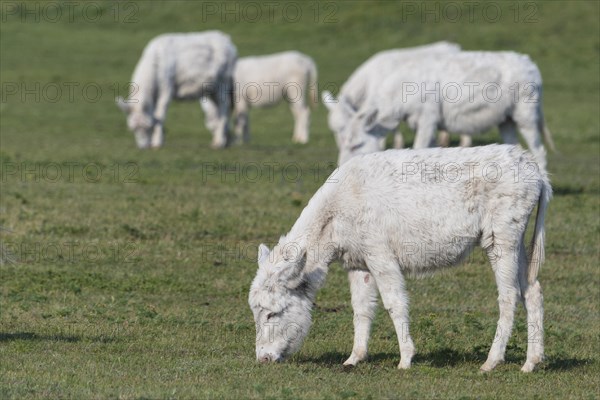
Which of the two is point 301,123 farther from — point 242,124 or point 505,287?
point 505,287

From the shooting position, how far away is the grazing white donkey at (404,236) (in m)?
10.0

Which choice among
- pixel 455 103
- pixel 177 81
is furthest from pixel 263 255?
pixel 177 81

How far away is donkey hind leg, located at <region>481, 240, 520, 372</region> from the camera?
33.1 feet

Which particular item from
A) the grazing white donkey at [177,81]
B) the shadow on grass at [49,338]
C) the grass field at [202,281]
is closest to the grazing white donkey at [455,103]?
the grass field at [202,281]


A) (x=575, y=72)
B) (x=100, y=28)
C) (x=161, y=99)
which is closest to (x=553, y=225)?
(x=161, y=99)

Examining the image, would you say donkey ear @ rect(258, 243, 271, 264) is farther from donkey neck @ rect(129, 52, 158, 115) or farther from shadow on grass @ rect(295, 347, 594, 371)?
donkey neck @ rect(129, 52, 158, 115)

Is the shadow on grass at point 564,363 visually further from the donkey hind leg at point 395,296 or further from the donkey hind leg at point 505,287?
the donkey hind leg at point 395,296

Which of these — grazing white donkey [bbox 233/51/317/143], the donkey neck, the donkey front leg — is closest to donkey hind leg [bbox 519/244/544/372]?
the donkey front leg

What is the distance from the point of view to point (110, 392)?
337 inches

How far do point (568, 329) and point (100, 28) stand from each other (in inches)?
1964

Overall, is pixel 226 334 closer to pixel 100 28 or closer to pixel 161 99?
pixel 161 99

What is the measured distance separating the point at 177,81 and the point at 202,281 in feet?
51.7

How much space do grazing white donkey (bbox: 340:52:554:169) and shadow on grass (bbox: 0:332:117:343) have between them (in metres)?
9.09

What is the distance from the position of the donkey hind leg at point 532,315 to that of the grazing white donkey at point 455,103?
924cm
